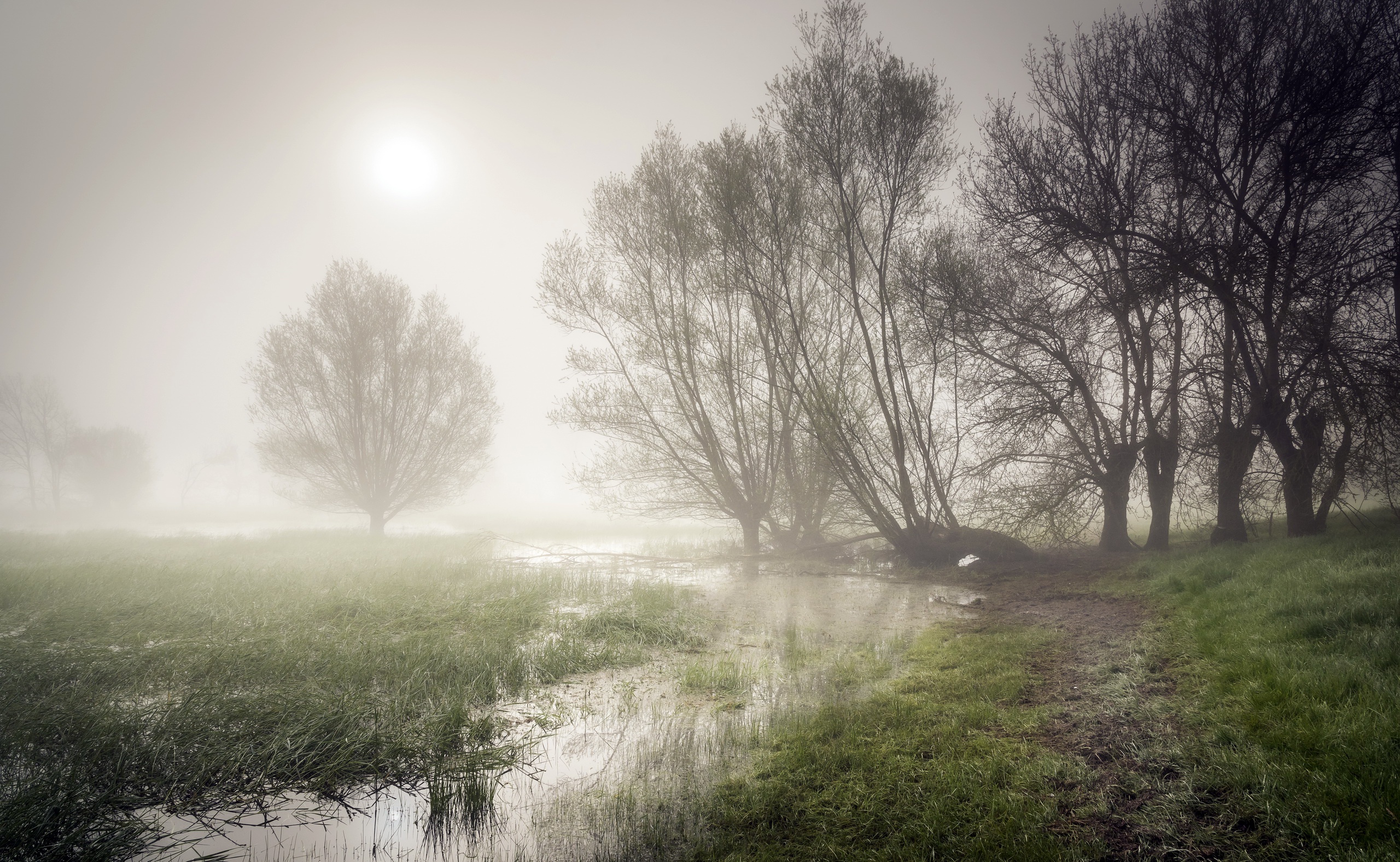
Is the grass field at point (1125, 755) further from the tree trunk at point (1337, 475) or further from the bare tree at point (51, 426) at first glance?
the bare tree at point (51, 426)

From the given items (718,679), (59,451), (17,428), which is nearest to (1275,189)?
(718,679)

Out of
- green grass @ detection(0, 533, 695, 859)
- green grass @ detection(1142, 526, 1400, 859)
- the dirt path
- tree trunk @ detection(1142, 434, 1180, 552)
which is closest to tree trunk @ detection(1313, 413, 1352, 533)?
tree trunk @ detection(1142, 434, 1180, 552)

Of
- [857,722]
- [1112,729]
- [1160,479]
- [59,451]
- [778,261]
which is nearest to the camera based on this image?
[1112,729]

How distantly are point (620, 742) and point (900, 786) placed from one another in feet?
7.47

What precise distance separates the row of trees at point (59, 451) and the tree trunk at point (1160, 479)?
6010cm

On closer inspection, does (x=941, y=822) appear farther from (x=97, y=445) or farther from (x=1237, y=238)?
(x=97, y=445)

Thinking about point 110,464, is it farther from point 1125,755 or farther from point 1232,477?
point 1232,477

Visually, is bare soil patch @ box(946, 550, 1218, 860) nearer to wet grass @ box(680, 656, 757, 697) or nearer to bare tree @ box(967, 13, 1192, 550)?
wet grass @ box(680, 656, 757, 697)

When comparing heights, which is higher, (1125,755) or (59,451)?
(59,451)

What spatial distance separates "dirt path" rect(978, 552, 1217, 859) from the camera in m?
2.89

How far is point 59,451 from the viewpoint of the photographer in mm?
37562

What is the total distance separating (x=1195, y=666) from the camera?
4852 mm

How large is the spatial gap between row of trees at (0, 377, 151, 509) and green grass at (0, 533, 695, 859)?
129ft

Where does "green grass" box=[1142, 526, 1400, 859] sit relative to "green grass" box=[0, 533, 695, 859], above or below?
above
